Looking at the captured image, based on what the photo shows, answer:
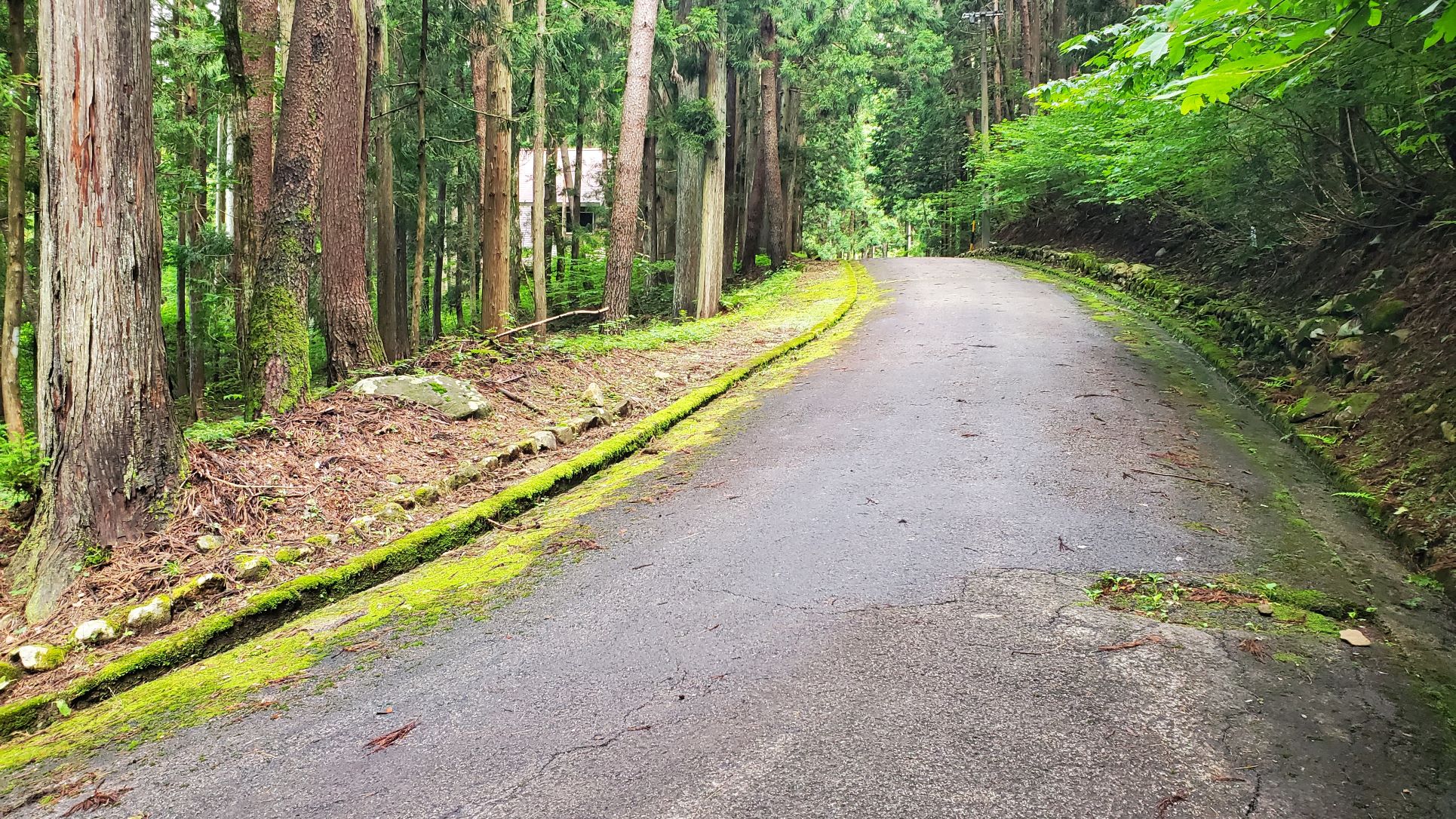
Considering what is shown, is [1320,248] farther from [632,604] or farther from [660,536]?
[632,604]

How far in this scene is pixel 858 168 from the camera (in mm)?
36094

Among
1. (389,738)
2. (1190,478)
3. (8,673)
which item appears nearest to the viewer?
(389,738)

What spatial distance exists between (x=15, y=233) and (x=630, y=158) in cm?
752

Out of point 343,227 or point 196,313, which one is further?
point 196,313

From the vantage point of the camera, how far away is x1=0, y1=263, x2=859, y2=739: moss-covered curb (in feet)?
12.1

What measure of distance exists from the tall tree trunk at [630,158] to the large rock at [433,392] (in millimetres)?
4913

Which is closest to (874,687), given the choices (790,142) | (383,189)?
(383,189)

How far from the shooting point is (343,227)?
28.2 feet

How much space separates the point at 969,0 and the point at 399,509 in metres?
28.5

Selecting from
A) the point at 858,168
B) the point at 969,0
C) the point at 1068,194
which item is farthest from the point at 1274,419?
the point at 858,168

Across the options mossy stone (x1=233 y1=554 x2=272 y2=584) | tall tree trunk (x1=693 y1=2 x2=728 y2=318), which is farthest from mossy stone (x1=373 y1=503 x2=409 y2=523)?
tall tree trunk (x1=693 y1=2 x2=728 y2=318)

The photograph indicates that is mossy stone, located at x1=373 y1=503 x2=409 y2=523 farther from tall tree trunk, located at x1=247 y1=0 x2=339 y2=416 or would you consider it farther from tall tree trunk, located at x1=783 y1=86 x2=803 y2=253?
tall tree trunk, located at x1=783 y1=86 x2=803 y2=253

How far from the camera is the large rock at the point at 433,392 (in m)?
7.47

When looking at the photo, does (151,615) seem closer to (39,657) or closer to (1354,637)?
(39,657)
